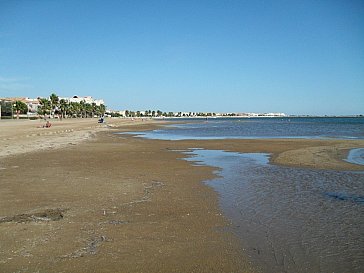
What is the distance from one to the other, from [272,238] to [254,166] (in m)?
10.1

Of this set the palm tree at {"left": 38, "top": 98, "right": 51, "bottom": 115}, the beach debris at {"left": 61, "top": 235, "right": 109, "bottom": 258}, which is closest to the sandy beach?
the beach debris at {"left": 61, "top": 235, "right": 109, "bottom": 258}

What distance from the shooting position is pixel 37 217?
7.39 m

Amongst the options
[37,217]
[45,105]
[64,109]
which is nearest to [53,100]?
[45,105]

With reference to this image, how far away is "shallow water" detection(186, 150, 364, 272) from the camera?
5.46 m

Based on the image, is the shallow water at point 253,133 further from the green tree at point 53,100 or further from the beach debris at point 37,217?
the green tree at point 53,100

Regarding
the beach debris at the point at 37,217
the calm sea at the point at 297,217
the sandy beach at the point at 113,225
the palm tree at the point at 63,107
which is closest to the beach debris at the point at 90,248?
the sandy beach at the point at 113,225

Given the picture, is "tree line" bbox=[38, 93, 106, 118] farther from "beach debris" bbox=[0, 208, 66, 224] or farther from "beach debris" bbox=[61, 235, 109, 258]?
"beach debris" bbox=[61, 235, 109, 258]

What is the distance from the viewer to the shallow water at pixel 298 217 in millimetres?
5461

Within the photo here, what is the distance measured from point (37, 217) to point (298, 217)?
6.09 m

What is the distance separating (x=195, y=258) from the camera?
5.44 m

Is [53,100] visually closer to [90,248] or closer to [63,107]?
[63,107]

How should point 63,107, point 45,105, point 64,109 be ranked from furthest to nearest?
point 64,109
point 63,107
point 45,105

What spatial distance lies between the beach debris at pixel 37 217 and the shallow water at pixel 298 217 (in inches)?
159

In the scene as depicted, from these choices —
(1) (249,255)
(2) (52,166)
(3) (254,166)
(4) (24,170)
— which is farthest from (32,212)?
(3) (254,166)
